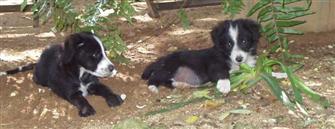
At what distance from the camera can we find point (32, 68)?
5789mm

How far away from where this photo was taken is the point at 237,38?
16.1 feet

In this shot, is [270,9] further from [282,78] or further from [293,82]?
[293,82]

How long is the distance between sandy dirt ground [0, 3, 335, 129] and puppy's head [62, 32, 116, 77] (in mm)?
349

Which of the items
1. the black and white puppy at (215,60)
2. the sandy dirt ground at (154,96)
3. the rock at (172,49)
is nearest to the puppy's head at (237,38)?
the black and white puppy at (215,60)


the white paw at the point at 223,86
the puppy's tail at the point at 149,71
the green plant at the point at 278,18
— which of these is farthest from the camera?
the puppy's tail at the point at 149,71

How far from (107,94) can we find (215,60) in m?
0.92

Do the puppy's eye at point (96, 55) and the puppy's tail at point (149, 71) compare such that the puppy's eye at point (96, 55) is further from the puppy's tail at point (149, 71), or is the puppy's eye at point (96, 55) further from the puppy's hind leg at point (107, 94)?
the puppy's tail at point (149, 71)

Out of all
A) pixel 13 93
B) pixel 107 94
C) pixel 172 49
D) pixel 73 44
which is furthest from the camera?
pixel 172 49

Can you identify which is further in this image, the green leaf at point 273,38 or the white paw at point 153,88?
the green leaf at point 273,38

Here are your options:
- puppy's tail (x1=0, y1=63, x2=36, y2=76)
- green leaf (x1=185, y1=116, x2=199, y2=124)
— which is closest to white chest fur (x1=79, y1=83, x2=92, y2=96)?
puppy's tail (x1=0, y1=63, x2=36, y2=76)

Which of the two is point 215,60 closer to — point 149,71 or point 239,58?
point 239,58

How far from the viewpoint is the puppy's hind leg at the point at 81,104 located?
15.5 ft

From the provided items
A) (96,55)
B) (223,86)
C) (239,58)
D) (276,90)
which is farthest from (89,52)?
(276,90)

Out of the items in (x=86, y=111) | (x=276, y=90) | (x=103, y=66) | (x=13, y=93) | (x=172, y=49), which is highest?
(x=103, y=66)
